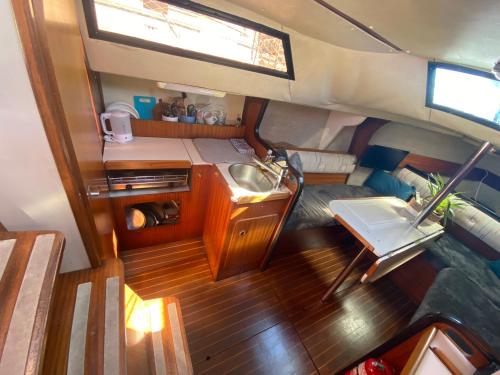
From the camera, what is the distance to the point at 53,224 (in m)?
0.82

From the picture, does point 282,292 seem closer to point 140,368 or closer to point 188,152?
point 140,368

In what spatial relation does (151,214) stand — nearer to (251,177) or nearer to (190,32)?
(251,177)

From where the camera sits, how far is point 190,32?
137 centimetres

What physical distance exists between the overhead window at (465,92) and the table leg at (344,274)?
1.34m

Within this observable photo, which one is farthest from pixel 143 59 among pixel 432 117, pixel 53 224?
pixel 432 117

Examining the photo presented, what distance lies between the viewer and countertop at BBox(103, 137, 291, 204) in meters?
1.40

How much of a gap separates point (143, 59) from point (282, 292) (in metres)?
2.17

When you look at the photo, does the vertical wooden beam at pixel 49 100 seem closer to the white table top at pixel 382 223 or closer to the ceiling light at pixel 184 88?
the ceiling light at pixel 184 88

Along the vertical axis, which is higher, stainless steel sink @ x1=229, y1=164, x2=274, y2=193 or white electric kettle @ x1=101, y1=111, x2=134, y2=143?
white electric kettle @ x1=101, y1=111, x2=134, y2=143

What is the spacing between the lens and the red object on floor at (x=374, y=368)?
3.56 feet

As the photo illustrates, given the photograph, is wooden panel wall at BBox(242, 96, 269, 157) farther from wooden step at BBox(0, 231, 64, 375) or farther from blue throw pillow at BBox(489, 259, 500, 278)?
blue throw pillow at BBox(489, 259, 500, 278)

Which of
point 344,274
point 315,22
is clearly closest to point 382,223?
point 344,274

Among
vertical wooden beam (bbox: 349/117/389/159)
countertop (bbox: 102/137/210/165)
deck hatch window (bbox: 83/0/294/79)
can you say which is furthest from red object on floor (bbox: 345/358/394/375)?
Answer: vertical wooden beam (bbox: 349/117/389/159)

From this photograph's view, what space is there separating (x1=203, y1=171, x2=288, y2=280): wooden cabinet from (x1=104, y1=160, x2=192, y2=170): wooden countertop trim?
28 centimetres
